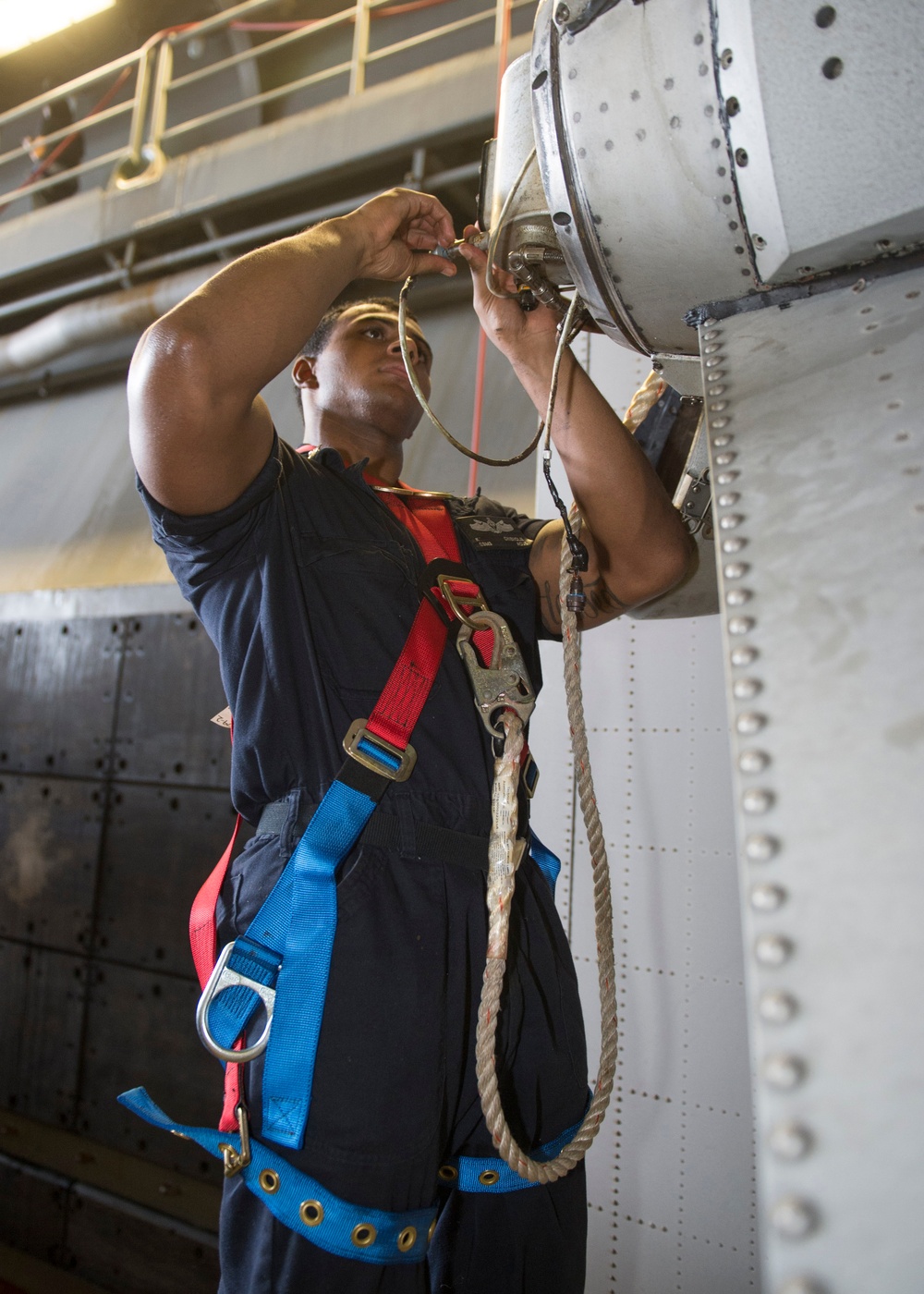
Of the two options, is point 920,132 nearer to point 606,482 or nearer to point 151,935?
point 606,482

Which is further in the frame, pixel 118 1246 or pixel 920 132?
pixel 118 1246

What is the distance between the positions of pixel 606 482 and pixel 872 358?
29.7 inches

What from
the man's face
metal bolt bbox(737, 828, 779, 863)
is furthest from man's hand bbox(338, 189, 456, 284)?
metal bolt bbox(737, 828, 779, 863)

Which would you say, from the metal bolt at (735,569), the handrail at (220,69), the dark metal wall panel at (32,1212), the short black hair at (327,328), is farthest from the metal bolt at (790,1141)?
the handrail at (220,69)

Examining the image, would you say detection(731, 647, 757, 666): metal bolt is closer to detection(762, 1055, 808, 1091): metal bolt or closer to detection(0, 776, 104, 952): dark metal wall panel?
detection(762, 1055, 808, 1091): metal bolt

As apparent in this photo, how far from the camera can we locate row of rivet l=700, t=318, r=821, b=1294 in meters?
0.39

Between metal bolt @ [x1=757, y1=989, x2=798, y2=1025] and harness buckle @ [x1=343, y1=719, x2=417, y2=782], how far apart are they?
719 millimetres

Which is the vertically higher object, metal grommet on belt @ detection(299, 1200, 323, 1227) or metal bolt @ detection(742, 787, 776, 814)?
metal bolt @ detection(742, 787, 776, 814)

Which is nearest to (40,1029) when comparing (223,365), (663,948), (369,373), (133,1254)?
(133,1254)

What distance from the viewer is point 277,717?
1195 mm

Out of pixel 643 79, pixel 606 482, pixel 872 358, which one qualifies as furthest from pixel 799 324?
pixel 606 482

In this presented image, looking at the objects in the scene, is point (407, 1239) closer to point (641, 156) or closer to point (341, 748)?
point (341, 748)

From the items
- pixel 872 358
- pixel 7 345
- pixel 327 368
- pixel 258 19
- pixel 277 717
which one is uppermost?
pixel 258 19

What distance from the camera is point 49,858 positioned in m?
3.74
